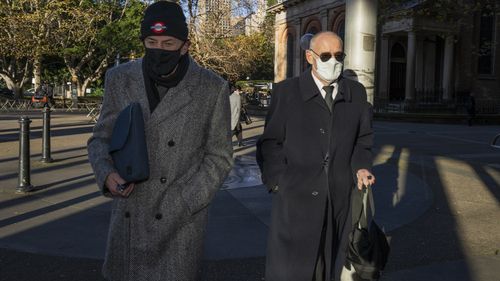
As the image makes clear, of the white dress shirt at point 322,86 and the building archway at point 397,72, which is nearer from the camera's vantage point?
the white dress shirt at point 322,86

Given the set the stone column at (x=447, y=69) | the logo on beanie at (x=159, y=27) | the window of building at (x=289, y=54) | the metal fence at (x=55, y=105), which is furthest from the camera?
the window of building at (x=289, y=54)

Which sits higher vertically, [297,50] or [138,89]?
[297,50]

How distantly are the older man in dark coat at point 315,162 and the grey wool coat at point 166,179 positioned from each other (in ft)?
2.66

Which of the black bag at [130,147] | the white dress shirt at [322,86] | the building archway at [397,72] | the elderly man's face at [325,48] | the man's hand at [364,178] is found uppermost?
the building archway at [397,72]

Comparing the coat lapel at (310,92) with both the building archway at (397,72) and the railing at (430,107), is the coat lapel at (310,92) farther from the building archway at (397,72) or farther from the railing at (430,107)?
the building archway at (397,72)

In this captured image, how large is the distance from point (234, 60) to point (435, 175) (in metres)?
18.2

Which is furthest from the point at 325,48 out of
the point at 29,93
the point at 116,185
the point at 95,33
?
the point at 29,93

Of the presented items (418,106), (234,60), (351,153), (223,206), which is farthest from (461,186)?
(418,106)

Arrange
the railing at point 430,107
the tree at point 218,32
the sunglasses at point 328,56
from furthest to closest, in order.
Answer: the railing at point 430,107
the tree at point 218,32
the sunglasses at point 328,56

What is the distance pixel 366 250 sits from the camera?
2.97 metres

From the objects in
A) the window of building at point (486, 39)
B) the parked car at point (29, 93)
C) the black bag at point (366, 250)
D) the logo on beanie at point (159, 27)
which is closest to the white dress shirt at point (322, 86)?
the black bag at point (366, 250)

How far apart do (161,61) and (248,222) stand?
3975 mm

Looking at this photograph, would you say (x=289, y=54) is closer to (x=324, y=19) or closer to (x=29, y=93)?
(x=324, y=19)

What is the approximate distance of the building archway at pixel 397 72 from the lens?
3800cm
